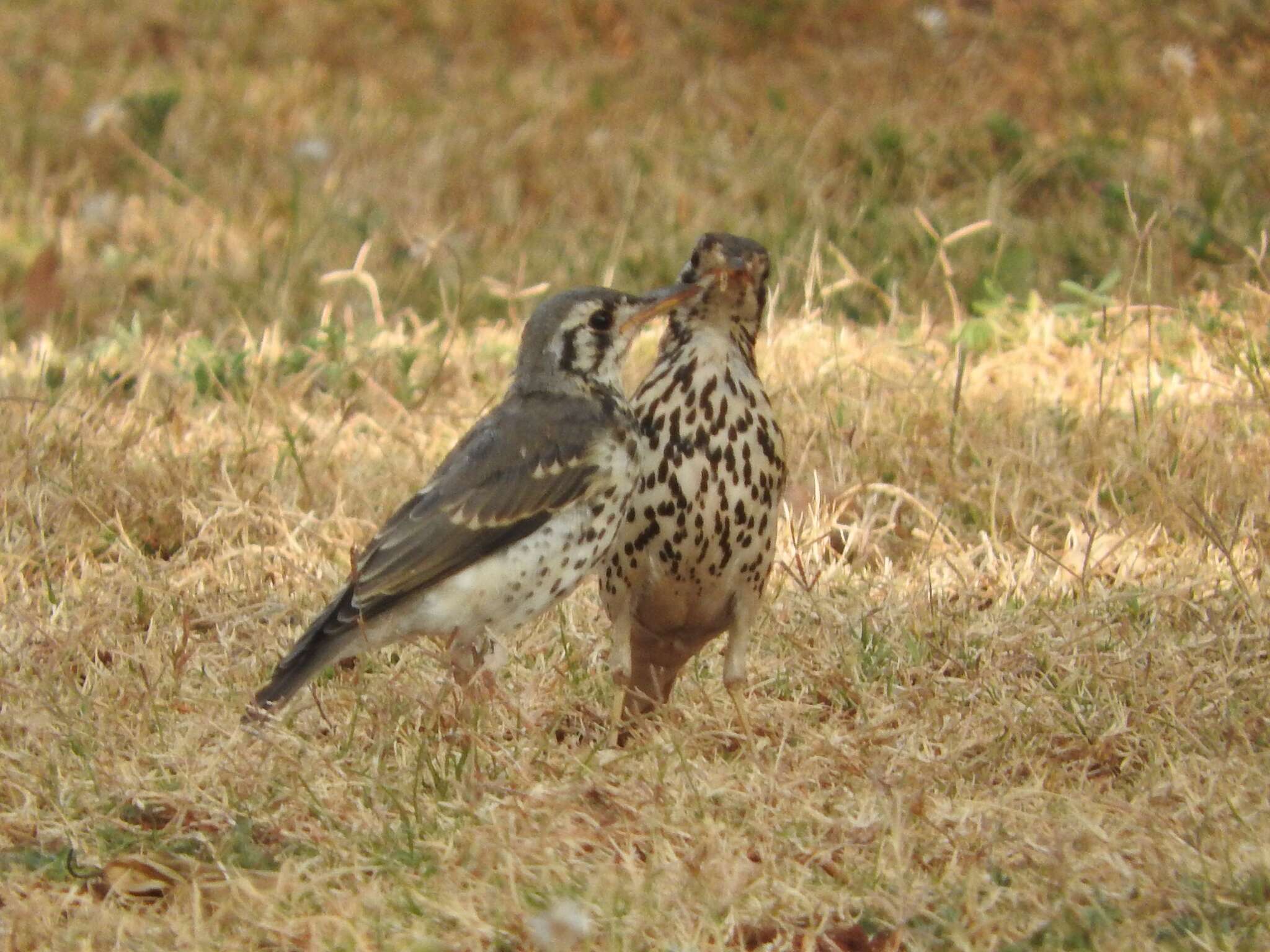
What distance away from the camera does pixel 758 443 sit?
12.9 feet

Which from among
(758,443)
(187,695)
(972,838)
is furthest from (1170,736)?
(187,695)

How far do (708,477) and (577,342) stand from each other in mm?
567

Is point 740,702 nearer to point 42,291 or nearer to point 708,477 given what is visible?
point 708,477

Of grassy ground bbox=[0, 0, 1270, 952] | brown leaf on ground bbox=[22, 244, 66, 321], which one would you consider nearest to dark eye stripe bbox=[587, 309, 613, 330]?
grassy ground bbox=[0, 0, 1270, 952]

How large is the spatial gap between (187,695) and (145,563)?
2.74ft

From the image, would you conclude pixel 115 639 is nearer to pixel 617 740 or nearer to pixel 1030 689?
pixel 617 740

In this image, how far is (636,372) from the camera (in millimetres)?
6234

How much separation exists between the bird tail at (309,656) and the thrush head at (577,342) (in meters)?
0.71

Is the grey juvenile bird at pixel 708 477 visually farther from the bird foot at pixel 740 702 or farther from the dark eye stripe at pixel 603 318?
the dark eye stripe at pixel 603 318

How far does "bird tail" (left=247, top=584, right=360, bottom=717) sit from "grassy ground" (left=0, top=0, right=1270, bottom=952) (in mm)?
115

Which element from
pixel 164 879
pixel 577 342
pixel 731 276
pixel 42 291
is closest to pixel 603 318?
pixel 577 342

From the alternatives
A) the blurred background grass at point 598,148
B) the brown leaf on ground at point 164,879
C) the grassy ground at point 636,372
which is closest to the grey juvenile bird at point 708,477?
the grassy ground at point 636,372

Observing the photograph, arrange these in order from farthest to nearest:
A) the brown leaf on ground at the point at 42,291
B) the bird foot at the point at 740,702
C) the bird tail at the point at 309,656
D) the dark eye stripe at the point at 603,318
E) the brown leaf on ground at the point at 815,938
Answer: the brown leaf on ground at the point at 42,291 < the dark eye stripe at the point at 603,318 < the bird foot at the point at 740,702 < the bird tail at the point at 309,656 < the brown leaf on ground at the point at 815,938

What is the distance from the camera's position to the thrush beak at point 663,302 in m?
3.98
